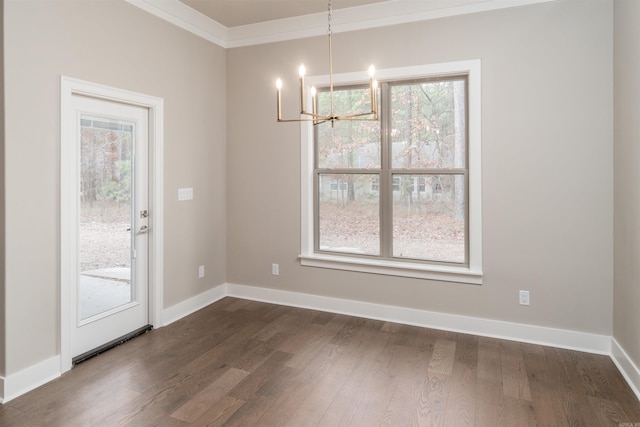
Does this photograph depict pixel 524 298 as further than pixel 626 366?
Yes

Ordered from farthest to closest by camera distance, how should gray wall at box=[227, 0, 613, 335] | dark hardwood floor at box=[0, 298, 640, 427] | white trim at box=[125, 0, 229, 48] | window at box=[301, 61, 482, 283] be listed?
window at box=[301, 61, 482, 283], white trim at box=[125, 0, 229, 48], gray wall at box=[227, 0, 613, 335], dark hardwood floor at box=[0, 298, 640, 427]

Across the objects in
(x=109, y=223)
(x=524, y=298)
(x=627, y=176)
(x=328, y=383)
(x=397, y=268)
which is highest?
(x=627, y=176)

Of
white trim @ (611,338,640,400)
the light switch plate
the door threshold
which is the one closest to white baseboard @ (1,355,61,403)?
the door threshold

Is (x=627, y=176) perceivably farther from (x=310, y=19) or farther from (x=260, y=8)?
(x=260, y=8)

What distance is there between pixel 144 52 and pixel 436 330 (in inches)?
142

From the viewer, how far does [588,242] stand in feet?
10.4

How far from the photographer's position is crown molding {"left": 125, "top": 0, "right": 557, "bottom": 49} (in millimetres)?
3459

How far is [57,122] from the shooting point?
2.73 meters

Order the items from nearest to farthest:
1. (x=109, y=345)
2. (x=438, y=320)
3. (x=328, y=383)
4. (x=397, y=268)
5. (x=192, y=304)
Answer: (x=328, y=383), (x=109, y=345), (x=438, y=320), (x=397, y=268), (x=192, y=304)

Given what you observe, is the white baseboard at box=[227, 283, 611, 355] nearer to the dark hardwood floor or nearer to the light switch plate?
the dark hardwood floor

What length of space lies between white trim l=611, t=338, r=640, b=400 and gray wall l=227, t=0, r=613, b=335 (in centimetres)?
18

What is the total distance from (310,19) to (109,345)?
3.54m

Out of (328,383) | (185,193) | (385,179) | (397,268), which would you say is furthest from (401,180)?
(185,193)

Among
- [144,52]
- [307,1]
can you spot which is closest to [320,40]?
→ [307,1]
